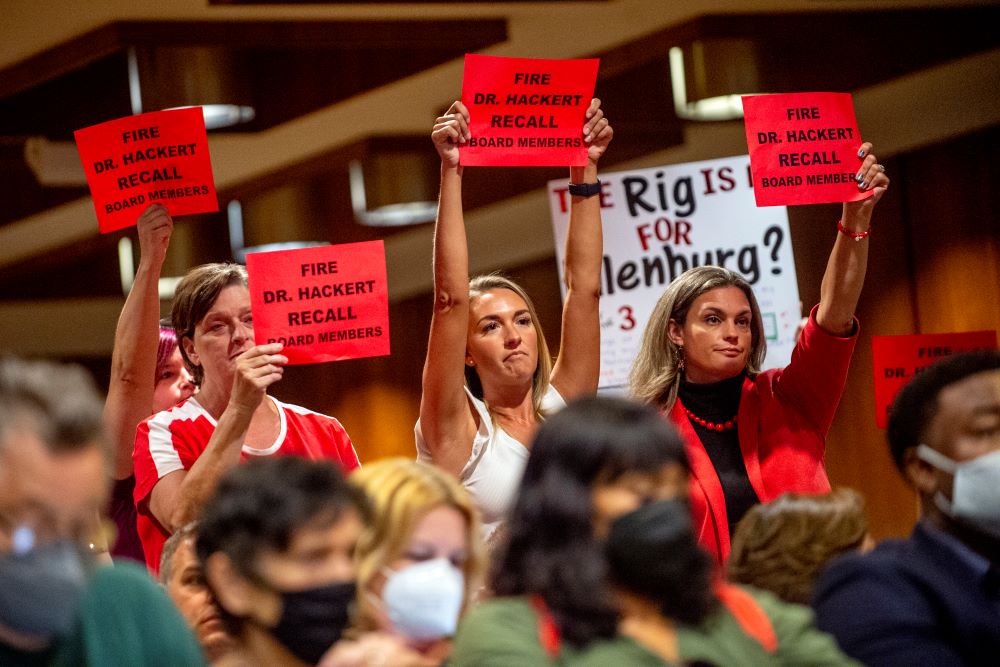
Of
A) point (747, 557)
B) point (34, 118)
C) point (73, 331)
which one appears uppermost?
point (34, 118)

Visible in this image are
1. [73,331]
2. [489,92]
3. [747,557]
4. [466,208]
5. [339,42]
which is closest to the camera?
[747,557]

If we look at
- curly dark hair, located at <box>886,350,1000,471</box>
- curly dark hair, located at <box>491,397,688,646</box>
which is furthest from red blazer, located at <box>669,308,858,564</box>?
curly dark hair, located at <box>491,397,688,646</box>

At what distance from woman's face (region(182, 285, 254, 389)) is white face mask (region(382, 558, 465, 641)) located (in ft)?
4.57

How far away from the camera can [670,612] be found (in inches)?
77.2

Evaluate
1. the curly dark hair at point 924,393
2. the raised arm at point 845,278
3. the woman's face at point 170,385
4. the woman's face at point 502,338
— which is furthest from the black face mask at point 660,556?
the woman's face at point 170,385

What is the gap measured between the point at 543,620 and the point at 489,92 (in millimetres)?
1960

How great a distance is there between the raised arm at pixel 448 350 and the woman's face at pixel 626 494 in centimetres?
139

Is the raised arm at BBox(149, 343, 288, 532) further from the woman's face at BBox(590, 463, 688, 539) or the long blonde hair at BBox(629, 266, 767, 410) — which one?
the woman's face at BBox(590, 463, 688, 539)

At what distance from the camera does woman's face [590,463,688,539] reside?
1934 millimetres

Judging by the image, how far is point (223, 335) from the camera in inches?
136

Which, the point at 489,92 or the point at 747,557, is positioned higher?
the point at 489,92

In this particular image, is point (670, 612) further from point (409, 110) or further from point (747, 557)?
point (409, 110)

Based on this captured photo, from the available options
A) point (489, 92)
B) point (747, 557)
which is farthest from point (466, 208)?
point (747, 557)

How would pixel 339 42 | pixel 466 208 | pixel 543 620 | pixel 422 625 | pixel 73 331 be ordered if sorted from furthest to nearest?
pixel 73 331 → pixel 466 208 → pixel 339 42 → pixel 422 625 → pixel 543 620
